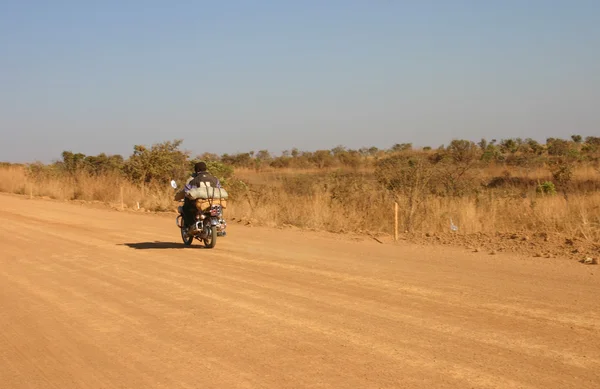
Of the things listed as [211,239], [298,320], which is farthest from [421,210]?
[298,320]

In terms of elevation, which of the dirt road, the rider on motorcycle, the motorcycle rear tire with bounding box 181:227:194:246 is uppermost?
the rider on motorcycle

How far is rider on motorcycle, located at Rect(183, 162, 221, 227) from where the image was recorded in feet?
45.6

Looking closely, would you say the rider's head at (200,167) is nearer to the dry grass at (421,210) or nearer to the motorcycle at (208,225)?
the motorcycle at (208,225)

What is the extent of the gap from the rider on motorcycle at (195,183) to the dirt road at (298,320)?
1108 millimetres

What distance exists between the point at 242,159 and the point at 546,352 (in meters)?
69.5

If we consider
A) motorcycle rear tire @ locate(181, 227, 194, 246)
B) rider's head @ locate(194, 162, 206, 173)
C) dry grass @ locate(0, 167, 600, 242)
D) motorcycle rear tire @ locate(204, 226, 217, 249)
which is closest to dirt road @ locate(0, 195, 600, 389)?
motorcycle rear tire @ locate(204, 226, 217, 249)

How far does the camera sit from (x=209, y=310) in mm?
8289

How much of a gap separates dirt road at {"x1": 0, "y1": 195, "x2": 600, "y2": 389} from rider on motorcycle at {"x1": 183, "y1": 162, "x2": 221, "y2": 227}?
1.11 metres

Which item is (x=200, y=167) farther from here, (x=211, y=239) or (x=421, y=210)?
(x=421, y=210)

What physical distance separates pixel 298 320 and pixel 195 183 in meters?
6.86

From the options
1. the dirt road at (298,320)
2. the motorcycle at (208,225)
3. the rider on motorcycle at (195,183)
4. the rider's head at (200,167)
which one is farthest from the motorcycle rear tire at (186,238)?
the rider's head at (200,167)

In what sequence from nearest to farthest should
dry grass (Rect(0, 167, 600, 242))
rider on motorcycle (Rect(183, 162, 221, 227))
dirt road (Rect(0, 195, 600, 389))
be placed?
dirt road (Rect(0, 195, 600, 389)) < rider on motorcycle (Rect(183, 162, 221, 227)) < dry grass (Rect(0, 167, 600, 242))

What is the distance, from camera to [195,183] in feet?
45.6

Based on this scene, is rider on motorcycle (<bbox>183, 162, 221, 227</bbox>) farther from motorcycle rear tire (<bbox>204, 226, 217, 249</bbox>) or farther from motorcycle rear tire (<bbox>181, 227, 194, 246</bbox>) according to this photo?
motorcycle rear tire (<bbox>204, 226, 217, 249</bbox>)
